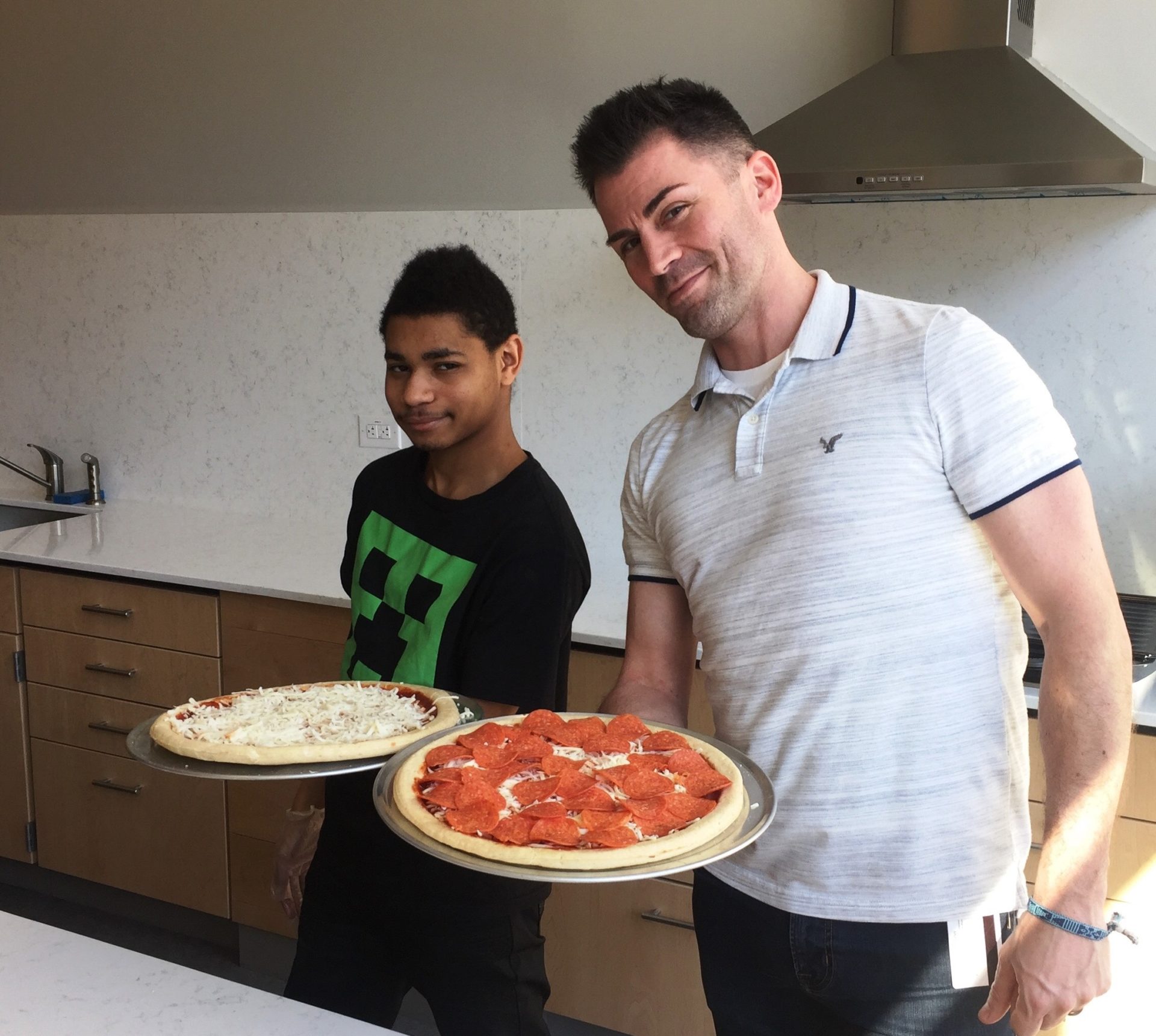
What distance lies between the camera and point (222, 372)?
334 cm

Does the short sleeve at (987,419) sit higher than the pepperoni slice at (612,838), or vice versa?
the short sleeve at (987,419)

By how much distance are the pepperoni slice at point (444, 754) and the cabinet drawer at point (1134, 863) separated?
41.0 inches

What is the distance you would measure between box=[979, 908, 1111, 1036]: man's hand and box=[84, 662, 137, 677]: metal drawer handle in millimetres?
2295

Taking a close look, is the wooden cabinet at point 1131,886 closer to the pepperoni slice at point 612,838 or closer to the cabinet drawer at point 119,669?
the pepperoni slice at point 612,838

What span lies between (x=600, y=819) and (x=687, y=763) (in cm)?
12

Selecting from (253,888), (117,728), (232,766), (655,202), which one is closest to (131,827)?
(117,728)

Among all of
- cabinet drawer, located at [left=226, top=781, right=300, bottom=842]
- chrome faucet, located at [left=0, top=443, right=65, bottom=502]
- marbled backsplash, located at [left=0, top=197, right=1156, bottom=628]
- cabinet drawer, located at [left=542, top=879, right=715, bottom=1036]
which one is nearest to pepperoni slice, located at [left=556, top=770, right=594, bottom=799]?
cabinet drawer, located at [left=542, top=879, right=715, bottom=1036]

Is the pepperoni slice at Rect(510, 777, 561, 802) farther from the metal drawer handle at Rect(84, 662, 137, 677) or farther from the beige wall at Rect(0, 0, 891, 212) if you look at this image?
the metal drawer handle at Rect(84, 662, 137, 677)

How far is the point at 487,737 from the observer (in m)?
1.25

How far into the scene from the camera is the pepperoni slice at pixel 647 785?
45.1 inches

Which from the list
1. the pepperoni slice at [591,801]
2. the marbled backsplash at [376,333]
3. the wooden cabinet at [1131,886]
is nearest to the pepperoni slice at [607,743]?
the pepperoni slice at [591,801]

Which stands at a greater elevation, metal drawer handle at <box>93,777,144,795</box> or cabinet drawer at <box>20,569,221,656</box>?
cabinet drawer at <box>20,569,221,656</box>

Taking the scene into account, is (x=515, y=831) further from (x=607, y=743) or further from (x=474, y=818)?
(x=607, y=743)

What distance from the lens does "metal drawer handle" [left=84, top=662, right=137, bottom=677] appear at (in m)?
2.77
